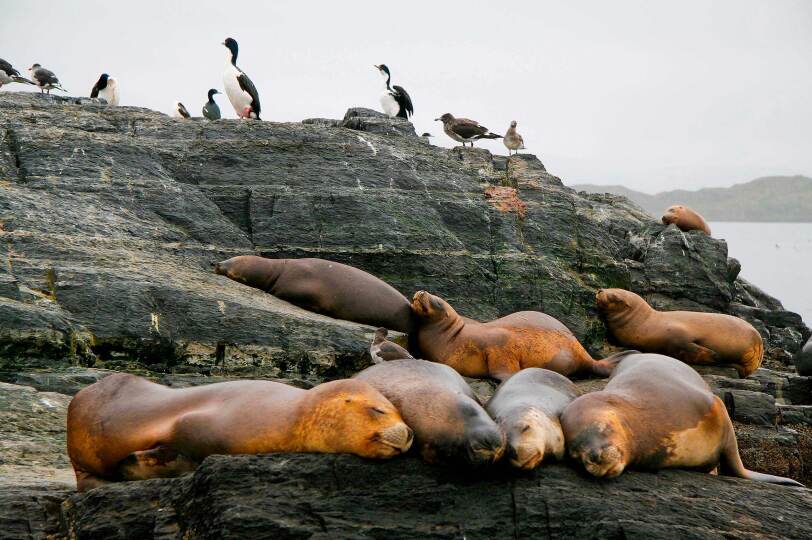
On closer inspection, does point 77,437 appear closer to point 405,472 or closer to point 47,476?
point 47,476

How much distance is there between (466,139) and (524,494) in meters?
13.5

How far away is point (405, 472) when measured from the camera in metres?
5.60

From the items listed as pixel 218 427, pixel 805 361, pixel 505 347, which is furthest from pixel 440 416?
pixel 805 361

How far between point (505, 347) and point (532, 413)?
326 centimetres

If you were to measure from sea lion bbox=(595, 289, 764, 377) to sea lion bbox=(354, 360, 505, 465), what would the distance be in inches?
217

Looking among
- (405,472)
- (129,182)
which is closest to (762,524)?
(405,472)

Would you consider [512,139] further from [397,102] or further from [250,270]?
[250,270]

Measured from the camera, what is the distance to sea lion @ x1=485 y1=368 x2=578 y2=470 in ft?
19.0

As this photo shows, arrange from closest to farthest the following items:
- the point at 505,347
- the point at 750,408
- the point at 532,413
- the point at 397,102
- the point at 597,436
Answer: the point at 597,436 → the point at 532,413 → the point at 505,347 → the point at 750,408 → the point at 397,102

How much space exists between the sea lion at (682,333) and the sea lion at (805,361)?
2.33 m

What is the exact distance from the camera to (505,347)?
9477mm

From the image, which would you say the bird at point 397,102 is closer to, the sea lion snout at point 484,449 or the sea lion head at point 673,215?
the sea lion head at point 673,215

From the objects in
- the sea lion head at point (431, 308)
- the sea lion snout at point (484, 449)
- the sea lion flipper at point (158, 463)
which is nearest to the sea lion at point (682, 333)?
the sea lion head at point (431, 308)

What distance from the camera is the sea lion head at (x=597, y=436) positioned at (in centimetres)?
589
